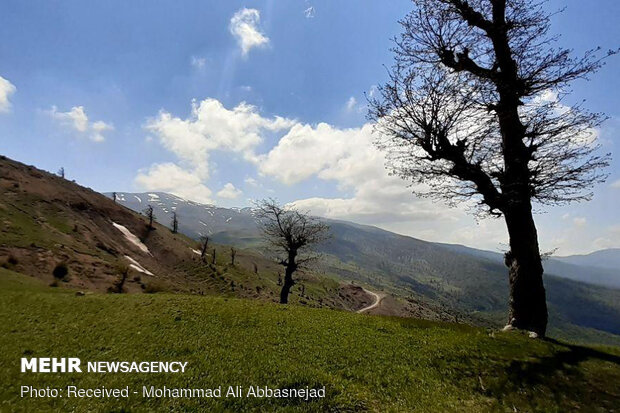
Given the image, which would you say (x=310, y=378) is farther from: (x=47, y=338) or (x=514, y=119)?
(x=514, y=119)

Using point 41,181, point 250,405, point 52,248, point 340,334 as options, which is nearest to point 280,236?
point 340,334

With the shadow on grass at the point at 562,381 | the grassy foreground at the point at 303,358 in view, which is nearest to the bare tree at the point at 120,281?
the grassy foreground at the point at 303,358

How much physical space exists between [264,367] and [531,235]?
14.9 metres

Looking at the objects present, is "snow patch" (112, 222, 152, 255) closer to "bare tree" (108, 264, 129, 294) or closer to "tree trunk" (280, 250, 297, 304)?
"bare tree" (108, 264, 129, 294)

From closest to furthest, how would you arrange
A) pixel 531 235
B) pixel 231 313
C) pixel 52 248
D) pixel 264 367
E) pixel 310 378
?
pixel 310 378, pixel 264 367, pixel 531 235, pixel 231 313, pixel 52 248

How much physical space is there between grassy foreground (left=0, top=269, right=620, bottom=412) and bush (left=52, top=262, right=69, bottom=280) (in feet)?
105

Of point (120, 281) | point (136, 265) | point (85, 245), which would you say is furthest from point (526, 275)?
point (136, 265)

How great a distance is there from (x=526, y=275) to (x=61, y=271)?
5846 cm

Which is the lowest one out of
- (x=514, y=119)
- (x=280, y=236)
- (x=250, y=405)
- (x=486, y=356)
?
(x=250, y=405)

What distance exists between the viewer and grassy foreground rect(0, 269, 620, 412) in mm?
11148

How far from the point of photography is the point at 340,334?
56.3 feet

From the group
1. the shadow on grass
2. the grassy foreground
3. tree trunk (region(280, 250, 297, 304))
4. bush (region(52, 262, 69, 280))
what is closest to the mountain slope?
bush (region(52, 262, 69, 280))

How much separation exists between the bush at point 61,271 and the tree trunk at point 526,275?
5618 cm

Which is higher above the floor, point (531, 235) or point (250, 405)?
point (531, 235)
